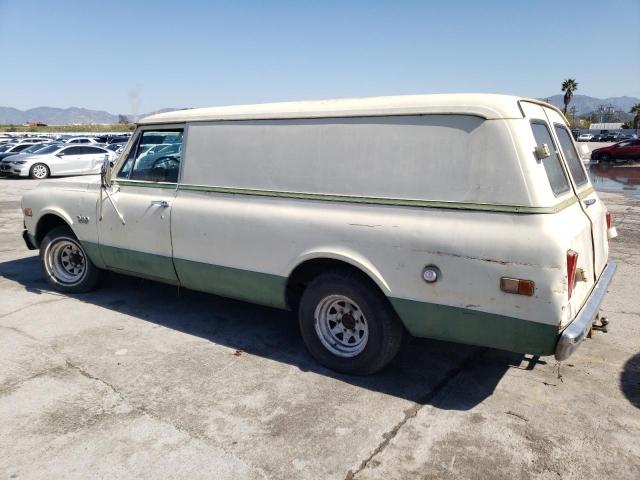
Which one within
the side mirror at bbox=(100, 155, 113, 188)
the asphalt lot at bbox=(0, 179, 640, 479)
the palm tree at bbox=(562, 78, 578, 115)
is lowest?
the asphalt lot at bbox=(0, 179, 640, 479)

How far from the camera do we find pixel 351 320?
3.91m

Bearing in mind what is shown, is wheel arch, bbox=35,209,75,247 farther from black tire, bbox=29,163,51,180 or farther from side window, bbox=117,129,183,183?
black tire, bbox=29,163,51,180

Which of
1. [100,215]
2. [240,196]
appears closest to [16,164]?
[100,215]

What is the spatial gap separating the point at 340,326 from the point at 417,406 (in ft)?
2.79

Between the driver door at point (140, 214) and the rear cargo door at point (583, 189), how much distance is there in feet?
10.7

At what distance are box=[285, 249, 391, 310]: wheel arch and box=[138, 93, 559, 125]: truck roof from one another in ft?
3.41

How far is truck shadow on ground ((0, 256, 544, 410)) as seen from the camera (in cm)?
373

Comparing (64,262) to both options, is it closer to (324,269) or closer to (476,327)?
(324,269)

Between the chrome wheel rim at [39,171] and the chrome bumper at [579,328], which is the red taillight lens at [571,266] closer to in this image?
the chrome bumper at [579,328]

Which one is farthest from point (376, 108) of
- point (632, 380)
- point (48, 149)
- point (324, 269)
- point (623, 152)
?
point (623, 152)

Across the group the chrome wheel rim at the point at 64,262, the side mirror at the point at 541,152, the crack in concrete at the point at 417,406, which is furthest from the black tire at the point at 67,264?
the side mirror at the point at 541,152

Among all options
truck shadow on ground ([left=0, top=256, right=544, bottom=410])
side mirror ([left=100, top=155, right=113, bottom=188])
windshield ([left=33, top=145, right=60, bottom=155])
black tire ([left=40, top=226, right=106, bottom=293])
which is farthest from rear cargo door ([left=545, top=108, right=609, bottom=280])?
windshield ([left=33, top=145, right=60, bottom=155])

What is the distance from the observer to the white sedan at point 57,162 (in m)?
20.3

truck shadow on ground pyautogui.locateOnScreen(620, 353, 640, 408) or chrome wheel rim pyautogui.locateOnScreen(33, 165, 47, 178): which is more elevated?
chrome wheel rim pyautogui.locateOnScreen(33, 165, 47, 178)
